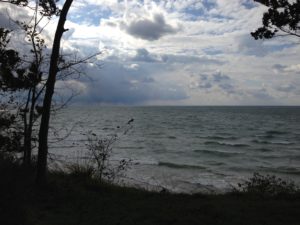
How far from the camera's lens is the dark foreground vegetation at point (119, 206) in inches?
264

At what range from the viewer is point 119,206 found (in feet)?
29.6

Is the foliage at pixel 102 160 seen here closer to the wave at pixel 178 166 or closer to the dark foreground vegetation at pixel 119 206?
the dark foreground vegetation at pixel 119 206

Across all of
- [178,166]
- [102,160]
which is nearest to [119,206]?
[102,160]

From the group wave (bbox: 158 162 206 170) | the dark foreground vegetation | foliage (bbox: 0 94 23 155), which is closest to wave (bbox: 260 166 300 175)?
wave (bbox: 158 162 206 170)

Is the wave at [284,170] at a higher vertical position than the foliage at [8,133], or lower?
lower

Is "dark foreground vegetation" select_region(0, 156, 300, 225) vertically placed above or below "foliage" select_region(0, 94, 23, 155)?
below

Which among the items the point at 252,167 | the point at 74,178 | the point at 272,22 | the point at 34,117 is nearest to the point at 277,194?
the point at 272,22

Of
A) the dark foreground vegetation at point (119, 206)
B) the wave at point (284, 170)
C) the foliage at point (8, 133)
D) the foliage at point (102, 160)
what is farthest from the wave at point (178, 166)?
the foliage at point (8, 133)

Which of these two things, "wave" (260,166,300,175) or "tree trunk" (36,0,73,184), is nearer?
"tree trunk" (36,0,73,184)

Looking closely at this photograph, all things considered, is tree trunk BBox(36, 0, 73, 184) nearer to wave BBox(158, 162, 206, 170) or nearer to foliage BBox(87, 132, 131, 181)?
foliage BBox(87, 132, 131, 181)

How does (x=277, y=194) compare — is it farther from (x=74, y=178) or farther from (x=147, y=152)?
(x=147, y=152)

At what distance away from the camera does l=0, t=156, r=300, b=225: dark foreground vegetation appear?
6.70 metres

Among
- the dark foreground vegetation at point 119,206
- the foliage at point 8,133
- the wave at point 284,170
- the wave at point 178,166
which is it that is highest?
the foliage at point 8,133

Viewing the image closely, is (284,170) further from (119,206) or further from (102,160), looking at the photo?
(119,206)
